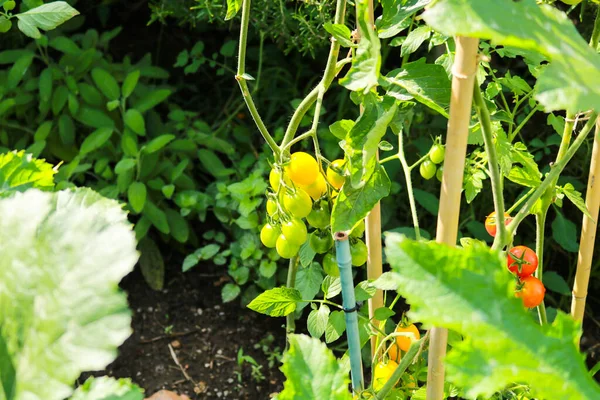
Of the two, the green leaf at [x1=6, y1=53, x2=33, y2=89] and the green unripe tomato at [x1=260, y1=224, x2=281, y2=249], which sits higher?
the green unripe tomato at [x1=260, y1=224, x2=281, y2=249]

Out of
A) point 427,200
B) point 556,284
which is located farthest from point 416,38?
point 556,284

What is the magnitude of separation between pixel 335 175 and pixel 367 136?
19 cm

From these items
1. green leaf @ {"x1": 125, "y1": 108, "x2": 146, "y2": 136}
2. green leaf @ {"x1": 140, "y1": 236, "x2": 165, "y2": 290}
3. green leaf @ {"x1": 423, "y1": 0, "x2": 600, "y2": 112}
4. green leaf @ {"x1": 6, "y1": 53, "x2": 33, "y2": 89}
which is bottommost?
green leaf @ {"x1": 140, "y1": 236, "x2": 165, "y2": 290}

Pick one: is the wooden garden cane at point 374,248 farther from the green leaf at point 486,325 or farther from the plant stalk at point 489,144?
the green leaf at point 486,325

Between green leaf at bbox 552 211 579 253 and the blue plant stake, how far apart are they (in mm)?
934

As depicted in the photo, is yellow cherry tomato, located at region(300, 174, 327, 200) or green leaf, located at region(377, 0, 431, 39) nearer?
green leaf, located at region(377, 0, 431, 39)

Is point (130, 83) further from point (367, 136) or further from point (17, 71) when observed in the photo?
point (367, 136)

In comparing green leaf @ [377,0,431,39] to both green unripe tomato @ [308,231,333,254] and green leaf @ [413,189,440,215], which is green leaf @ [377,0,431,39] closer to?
green unripe tomato @ [308,231,333,254]

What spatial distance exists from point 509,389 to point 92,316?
28.6 inches

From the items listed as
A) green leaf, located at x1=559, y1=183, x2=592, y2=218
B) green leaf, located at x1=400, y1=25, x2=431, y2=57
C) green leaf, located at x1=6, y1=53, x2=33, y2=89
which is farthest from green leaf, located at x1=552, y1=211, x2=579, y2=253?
green leaf, located at x1=6, y1=53, x2=33, y2=89

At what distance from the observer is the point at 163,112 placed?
2506 millimetres

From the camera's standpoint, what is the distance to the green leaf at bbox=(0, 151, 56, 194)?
0.73m

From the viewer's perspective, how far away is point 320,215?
0.96 meters

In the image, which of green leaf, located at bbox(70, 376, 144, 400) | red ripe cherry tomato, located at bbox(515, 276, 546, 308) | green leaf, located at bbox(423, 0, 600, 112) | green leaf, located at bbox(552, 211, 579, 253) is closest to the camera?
green leaf, located at bbox(423, 0, 600, 112)
